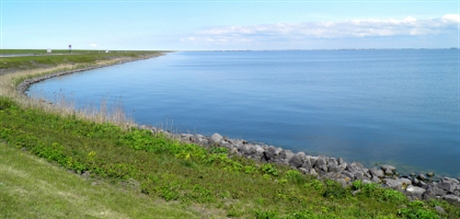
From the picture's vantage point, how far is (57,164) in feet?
50.8

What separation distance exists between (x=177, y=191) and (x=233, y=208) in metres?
2.09

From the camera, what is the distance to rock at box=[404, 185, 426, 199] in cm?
1788

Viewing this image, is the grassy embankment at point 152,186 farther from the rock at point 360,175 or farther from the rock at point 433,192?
the rock at point 360,175

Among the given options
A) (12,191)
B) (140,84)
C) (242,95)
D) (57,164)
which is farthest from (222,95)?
(12,191)

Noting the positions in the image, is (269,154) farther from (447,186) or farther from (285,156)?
(447,186)

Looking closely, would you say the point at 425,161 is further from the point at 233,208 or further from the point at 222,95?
the point at 222,95

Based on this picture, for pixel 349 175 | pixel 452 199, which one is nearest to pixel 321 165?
pixel 349 175

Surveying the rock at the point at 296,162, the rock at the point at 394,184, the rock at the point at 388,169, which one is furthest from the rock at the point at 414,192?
the rock at the point at 296,162

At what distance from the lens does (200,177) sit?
626 inches

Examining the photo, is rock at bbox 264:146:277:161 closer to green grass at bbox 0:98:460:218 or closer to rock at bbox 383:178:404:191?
green grass at bbox 0:98:460:218

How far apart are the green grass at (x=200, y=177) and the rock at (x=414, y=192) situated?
177 cm

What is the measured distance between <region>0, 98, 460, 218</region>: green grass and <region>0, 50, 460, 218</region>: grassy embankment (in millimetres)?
38

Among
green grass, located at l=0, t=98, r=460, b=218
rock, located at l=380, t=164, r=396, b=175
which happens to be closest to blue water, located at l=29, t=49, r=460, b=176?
rock, located at l=380, t=164, r=396, b=175

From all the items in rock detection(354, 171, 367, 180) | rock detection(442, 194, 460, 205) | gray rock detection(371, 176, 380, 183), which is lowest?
gray rock detection(371, 176, 380, 183)
